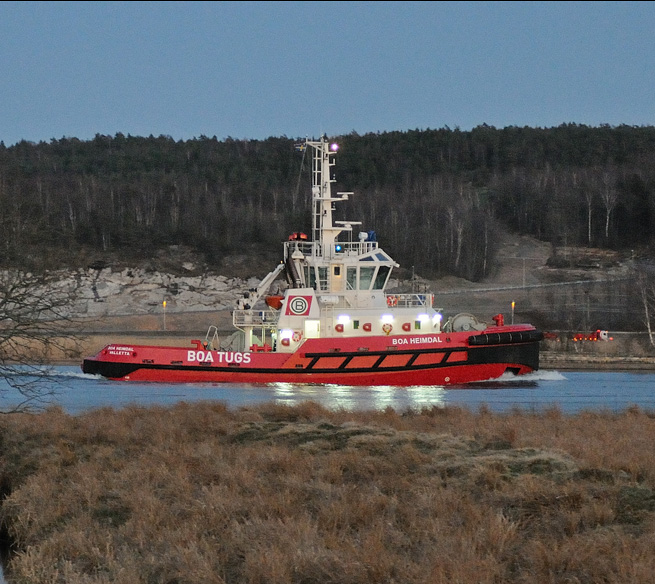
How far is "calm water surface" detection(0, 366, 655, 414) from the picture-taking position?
80.4ft

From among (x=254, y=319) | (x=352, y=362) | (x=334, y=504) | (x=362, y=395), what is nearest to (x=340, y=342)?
(x=352, y=362)

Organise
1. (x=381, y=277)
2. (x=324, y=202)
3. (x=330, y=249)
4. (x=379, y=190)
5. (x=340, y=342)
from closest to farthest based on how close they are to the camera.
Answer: (x=340, y=342), (x=381, y=277), (x=330, y=249), (x=324, y=202), (x=379, y=190)

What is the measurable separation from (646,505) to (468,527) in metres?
1.73

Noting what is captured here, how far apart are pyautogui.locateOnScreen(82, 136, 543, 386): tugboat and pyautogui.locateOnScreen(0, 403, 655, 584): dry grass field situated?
50.5 feet

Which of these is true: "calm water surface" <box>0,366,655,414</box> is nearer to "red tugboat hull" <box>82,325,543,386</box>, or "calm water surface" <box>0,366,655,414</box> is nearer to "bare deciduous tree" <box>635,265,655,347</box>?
"red tugboat hull" <box>82,325,543,386</box>

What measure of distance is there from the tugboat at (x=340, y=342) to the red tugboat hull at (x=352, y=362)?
0.03 meters

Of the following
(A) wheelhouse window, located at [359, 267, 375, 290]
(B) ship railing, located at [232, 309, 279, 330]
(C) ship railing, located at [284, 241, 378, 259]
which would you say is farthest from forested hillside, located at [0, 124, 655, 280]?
(A) wheelhouse window, located at [359, 267, 375, 290]

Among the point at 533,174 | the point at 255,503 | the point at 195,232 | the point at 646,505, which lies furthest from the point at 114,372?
the point at 533,174

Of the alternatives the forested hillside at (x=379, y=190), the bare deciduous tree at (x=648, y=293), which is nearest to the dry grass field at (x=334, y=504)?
the bare deciduous tree at (x=648, y=293)

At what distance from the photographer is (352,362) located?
3005 centimetres

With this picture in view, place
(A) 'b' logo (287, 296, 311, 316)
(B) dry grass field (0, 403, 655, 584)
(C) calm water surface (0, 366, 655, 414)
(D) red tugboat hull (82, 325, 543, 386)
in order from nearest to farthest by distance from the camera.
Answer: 1. (B) dry grass field (0, 403, 655, 584)
2. (C) calm water surface (0, 366, 655, 414)
3. (D) red tugboat hull (82, 325, 543, 386)
4. (A) 'b' logo (287, 296, 311, 316)

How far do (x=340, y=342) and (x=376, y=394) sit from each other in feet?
8.75

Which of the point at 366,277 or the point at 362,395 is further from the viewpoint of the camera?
the point at 366,277

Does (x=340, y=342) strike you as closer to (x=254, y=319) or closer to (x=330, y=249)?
(x=330, y=249)
